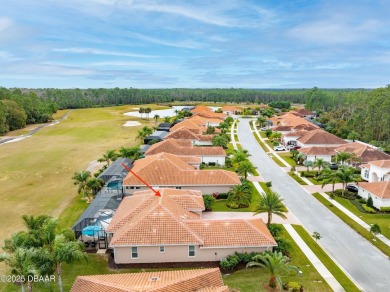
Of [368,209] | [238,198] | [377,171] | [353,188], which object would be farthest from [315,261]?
[377,171]

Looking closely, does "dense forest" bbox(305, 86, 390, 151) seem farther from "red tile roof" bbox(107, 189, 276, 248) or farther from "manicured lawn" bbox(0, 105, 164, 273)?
"manicured lawn" bbox(0, 105, 164, 273)

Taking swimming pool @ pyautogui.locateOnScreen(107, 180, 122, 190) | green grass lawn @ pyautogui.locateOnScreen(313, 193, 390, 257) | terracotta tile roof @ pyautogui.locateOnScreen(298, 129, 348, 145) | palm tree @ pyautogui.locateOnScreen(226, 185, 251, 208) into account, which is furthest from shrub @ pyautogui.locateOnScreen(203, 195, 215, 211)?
terracotta tile roof @ pyautogui.locateOnScreen(298, 129, 348, 145)

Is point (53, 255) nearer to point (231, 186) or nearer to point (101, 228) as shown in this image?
point (101, 228)

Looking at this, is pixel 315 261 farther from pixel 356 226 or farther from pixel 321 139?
pixel 321 139

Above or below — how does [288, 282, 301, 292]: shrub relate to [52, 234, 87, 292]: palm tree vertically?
below

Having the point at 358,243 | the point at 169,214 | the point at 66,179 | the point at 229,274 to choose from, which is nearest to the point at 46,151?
the point at 66,179

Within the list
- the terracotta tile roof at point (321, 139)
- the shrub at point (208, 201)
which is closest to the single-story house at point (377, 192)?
the shrub at point (208, 201)

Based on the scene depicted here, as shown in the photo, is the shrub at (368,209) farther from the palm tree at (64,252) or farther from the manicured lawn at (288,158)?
the palm tree at (64,252)
